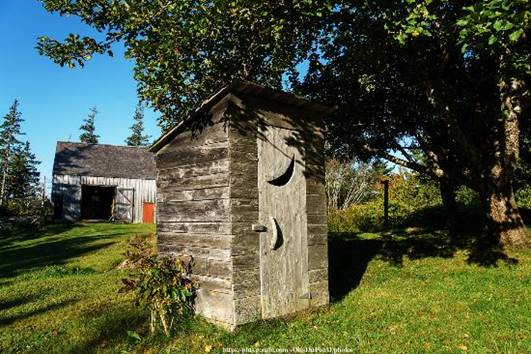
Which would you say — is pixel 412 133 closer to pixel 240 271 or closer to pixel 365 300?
pixel 365 300

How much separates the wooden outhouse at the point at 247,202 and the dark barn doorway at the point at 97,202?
3309 centimetres

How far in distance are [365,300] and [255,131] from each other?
13.5 ft

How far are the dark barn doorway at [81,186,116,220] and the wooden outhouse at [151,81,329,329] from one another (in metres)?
33.1

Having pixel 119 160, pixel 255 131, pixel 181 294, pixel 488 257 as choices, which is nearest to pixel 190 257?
pixel 181 294

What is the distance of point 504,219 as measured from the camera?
41.1 ft

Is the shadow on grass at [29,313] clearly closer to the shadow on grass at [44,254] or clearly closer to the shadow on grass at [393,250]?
the shadow on grass at [44,254]

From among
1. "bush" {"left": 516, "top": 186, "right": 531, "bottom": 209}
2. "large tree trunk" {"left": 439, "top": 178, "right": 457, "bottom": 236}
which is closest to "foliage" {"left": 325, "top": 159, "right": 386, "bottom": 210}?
"bush" {"left": 516, "top": 186, "right": 531, "bottom": 209}

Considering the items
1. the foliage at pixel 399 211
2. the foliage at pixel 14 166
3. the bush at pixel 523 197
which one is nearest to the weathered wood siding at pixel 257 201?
the foliage at pixel 399 211

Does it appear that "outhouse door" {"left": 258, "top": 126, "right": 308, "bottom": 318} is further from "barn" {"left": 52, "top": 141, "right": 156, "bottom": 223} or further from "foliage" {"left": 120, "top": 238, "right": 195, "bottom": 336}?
"barn" {"left": 52, "top": 141, "right": 156, "bottom": 223}

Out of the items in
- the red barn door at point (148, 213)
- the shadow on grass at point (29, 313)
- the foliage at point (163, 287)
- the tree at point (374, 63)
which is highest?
the tree at point (374, 63)

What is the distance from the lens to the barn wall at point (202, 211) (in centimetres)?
680

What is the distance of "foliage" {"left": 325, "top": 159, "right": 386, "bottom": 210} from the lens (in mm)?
36619

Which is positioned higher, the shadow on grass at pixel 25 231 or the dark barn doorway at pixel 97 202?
the dark barn doorway at pixel 97 202

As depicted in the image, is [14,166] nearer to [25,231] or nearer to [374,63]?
[25,231]
